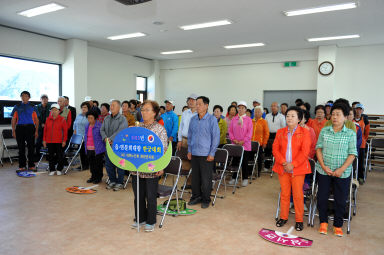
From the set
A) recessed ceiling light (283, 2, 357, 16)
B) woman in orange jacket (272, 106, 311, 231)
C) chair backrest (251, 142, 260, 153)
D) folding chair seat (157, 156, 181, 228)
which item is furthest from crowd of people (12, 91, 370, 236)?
recessed ceiling light (283, 2, 357, 16)

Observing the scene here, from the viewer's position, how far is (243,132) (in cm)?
533

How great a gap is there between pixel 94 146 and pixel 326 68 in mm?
7611

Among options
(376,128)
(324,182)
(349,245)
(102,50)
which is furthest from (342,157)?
(102,50)

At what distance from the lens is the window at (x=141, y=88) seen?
12172mm

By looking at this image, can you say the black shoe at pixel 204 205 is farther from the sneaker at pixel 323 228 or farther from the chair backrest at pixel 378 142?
the chair backrest at pixel 378 142

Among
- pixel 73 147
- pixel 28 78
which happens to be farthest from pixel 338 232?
pixel 28 78

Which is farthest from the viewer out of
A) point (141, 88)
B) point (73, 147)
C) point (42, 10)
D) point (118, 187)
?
point (141, 88)

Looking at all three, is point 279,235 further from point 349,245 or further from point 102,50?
point 102,50

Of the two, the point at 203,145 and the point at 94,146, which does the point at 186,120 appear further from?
the point at 94,146

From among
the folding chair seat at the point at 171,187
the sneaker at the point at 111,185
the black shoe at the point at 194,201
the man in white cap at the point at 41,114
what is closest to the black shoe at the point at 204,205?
the black shoe at the point at 194,201

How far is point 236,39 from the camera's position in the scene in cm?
851

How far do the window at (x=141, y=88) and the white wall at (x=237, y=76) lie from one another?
87 cm

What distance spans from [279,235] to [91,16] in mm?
5852

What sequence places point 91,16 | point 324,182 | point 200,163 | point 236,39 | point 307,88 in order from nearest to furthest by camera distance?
point 324,182
point 200,163
point 91,16
point 236,39
point 307,88
